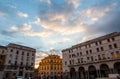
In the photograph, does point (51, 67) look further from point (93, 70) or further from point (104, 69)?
point (104, 69)

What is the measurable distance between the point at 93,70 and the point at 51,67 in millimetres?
44853

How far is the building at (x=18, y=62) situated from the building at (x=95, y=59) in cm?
2073

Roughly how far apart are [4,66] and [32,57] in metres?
17.0

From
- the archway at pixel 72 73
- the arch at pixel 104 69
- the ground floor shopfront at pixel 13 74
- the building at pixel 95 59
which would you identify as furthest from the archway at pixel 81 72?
the ground floor shopfront at pixel 13 74

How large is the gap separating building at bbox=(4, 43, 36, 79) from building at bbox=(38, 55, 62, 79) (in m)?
24.3

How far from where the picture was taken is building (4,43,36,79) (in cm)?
5460

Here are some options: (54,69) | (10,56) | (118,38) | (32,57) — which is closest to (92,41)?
(118,38)

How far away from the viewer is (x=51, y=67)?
8744 cm

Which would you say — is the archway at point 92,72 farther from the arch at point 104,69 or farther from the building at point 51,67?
the building at point 51,67

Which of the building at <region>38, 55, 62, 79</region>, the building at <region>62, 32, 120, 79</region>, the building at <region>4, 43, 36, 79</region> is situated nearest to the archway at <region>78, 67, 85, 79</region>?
the building at <region>62, 32, 120, 79</region>

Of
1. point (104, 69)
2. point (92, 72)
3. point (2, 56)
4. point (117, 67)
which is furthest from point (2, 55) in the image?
point (117, 67)

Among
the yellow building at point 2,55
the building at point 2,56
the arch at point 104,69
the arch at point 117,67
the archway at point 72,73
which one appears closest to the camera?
the arch at point 117,67

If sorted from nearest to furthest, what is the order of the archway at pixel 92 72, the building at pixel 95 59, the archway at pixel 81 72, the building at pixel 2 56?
1. the building at pixel 95 59
2. the archway at pixel 92 72
3. the building at pixel 2 56
4. the archway at pixel 81 72

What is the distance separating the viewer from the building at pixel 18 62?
54600mm
